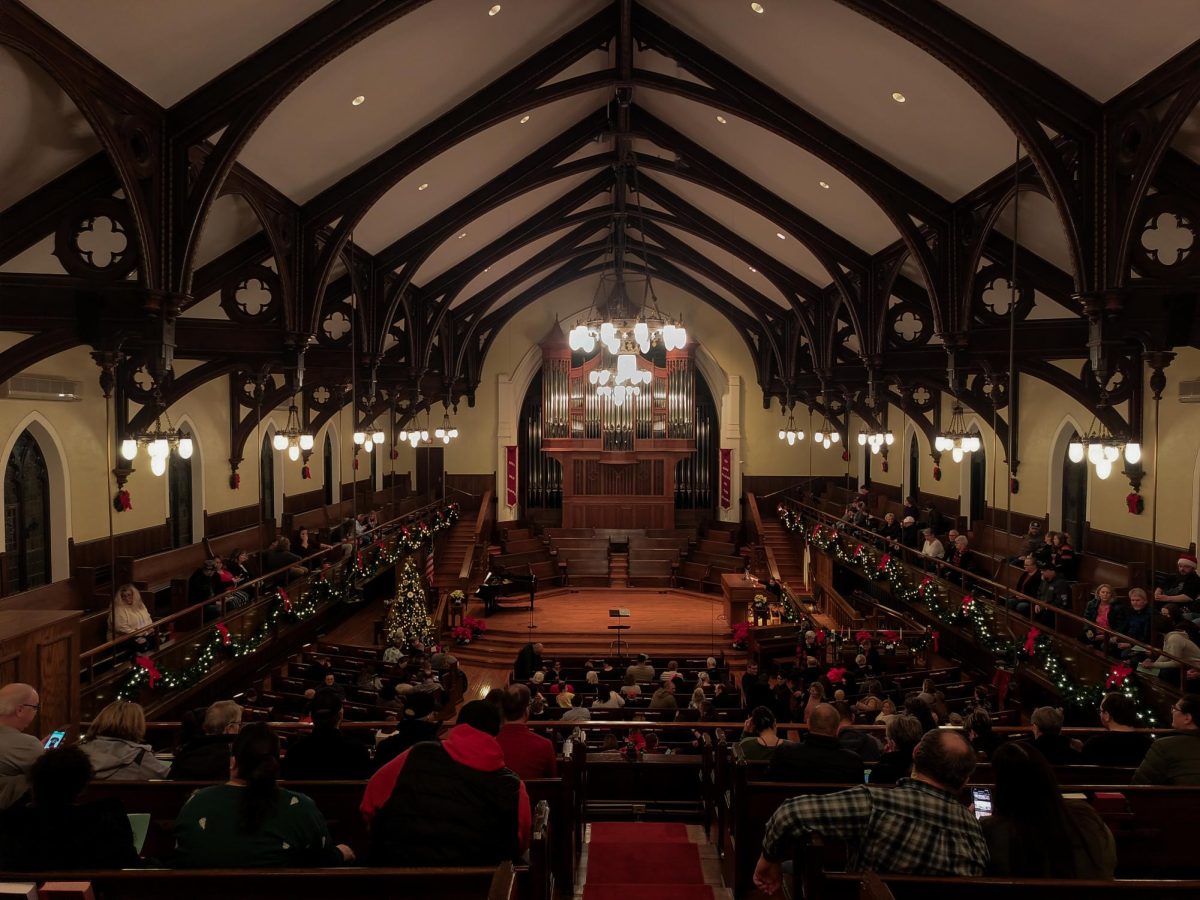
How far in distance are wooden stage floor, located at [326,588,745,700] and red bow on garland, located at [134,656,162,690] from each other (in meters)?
7.82

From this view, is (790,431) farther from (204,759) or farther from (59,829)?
(59,829)

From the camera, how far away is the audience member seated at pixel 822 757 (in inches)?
185

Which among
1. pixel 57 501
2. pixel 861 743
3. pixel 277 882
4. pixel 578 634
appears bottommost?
pixel 578 634

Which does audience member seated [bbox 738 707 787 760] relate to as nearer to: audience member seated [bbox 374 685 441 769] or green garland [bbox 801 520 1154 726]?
audience member seated [bbox 374 685 441 769]

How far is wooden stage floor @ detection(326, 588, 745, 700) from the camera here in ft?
59.5

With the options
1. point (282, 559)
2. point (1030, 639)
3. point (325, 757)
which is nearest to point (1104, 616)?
point (1030, 639)

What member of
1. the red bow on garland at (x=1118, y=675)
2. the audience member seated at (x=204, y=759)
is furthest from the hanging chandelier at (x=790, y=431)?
the audience member seated at (x=204, y=759)

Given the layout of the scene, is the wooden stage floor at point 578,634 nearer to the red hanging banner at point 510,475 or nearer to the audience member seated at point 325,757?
the red hanging banner at point 510,475

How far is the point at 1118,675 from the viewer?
8.05 meters

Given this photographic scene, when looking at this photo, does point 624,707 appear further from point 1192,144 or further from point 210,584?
point 1192,144

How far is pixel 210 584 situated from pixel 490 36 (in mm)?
7726

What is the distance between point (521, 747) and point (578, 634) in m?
14.2

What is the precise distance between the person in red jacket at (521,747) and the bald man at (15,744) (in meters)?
2.24

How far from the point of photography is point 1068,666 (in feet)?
30.0
